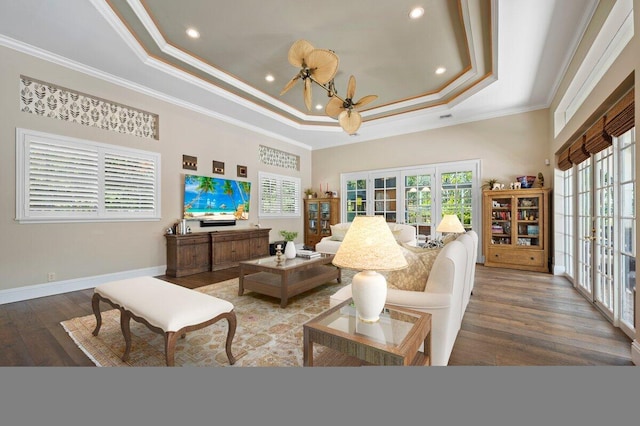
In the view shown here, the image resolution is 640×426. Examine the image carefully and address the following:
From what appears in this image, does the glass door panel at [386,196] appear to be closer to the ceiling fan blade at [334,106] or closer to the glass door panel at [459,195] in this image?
the glass door panel at [459,195]

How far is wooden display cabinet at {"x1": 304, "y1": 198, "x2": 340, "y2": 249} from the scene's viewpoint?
23.8 feet

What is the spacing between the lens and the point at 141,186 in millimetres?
4246

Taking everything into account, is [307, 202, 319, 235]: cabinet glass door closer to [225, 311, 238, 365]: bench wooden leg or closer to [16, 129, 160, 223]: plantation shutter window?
[16, 129, 160, 223]: plantation shutter window

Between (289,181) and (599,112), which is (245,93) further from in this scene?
(599,112)

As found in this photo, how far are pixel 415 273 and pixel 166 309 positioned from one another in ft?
5.69

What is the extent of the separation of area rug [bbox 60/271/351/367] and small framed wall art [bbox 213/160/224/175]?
3.17 meters

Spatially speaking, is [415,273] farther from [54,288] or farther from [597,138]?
[54,288]

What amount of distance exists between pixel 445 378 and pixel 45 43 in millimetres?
5024

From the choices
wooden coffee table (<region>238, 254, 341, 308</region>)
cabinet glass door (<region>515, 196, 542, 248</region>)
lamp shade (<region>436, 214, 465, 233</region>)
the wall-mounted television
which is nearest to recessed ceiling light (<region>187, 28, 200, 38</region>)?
the wall-mounted television

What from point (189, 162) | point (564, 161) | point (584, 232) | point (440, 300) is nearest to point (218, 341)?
point (440, 300)

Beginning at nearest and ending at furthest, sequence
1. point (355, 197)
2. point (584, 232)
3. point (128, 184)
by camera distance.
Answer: point (584, 232) → point (128, 184) → point (355, 197)

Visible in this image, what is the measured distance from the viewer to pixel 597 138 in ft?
8.97

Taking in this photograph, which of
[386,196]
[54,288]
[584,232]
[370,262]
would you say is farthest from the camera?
[386,196]

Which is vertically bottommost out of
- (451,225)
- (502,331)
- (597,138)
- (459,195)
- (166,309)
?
(502,331)
